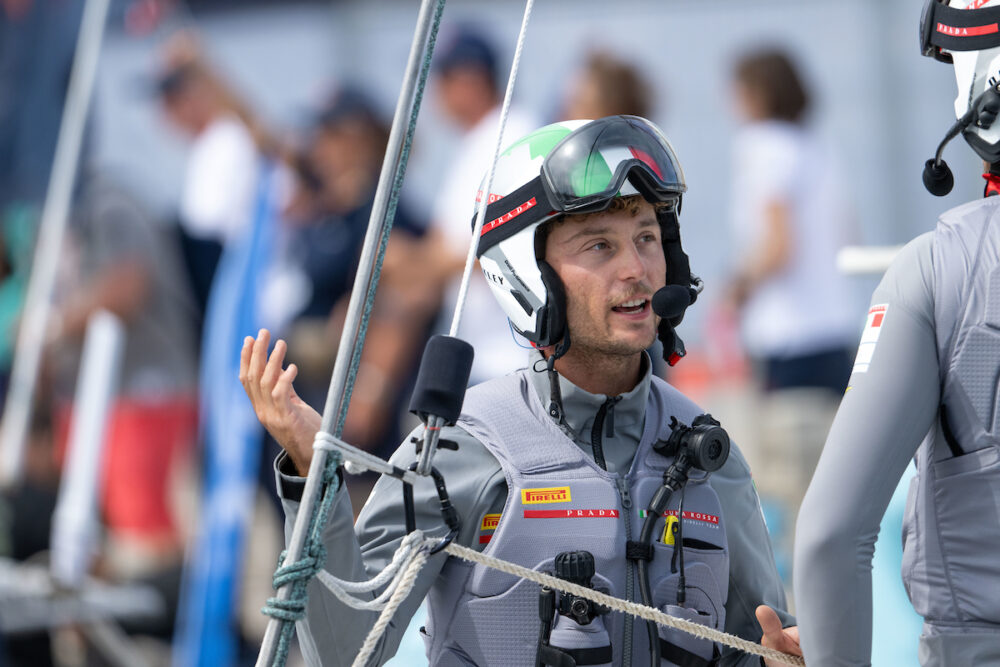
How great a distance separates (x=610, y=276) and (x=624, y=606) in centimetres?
60

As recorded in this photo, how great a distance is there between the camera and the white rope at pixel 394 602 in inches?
84.0

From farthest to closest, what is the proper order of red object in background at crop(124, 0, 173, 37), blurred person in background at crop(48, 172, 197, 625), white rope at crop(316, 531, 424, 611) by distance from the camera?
red object in background at crop(124, 0, 173, 37)
blurred person in background at crop(48, 172, 197, 625)
white rope at crop(316, 531, 424, 611)

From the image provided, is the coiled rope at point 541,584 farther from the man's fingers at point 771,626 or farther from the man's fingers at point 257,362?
the man's fingers at point 257,362

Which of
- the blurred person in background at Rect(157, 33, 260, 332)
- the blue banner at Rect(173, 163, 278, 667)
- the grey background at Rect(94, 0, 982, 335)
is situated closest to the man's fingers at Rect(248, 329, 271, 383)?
the grey background at Rect(94, 0, 982, 335)

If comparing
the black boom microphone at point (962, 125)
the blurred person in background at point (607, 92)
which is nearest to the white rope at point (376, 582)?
the black boom microphone at point (962, 125)

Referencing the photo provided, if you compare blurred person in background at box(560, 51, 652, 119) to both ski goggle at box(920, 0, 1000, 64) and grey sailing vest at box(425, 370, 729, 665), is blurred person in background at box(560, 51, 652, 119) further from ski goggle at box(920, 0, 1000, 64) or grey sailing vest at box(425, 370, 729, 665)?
ski goggle at box(920, 0, 1000, 64)

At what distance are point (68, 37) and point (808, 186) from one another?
5.26m

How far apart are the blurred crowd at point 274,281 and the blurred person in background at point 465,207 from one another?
1 centimetres

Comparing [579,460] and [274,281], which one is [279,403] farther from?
[274,281]

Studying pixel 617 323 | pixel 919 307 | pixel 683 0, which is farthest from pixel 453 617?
pixel 683 0

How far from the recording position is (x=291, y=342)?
704cm

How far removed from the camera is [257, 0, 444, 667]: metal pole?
6.45ft

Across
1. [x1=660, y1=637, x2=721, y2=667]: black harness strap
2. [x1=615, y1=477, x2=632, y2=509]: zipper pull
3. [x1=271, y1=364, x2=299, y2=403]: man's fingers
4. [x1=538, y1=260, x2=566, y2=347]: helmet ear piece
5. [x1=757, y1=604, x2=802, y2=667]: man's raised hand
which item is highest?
[x1=538, y1=260, x2=566, y2=347]: helmet ear piece

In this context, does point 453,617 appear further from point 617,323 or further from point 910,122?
point 910,122
